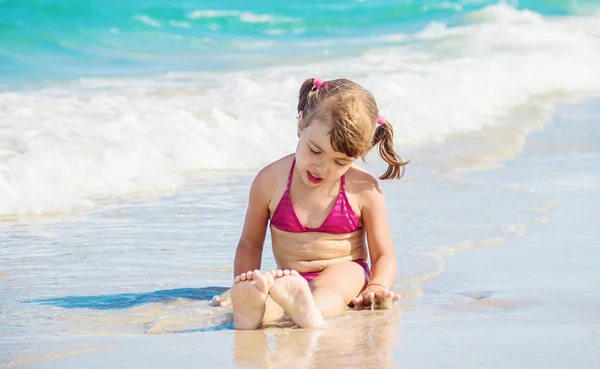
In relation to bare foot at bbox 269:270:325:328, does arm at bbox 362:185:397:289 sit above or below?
above

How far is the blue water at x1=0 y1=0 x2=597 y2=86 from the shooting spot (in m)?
16.6

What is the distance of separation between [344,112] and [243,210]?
6.86 feet

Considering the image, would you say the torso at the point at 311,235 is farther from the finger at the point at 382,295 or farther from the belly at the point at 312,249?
the finger at the point at 382,295

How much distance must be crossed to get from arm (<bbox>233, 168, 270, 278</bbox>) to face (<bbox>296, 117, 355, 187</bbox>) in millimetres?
255

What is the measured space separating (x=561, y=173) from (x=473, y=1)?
2798 centimetres

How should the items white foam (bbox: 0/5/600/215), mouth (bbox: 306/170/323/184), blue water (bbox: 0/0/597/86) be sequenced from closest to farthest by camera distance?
mouth (bbox: 306/170/323/184)
white foam (bbox: 0/5/600/215)
blue water (bbox: 0/0/597/86)

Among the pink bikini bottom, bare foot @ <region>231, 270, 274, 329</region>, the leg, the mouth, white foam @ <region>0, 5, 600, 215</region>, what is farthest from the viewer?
white foam @ <region>0, 5, 600, 215</region>

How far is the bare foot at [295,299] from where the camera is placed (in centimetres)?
321

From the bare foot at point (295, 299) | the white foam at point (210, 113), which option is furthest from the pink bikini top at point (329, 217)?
the white foam at point (210, 113)

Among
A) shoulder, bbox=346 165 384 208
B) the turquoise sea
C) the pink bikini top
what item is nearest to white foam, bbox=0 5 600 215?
the turquoise sea

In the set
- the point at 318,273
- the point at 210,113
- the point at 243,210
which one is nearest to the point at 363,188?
the point at 318,273

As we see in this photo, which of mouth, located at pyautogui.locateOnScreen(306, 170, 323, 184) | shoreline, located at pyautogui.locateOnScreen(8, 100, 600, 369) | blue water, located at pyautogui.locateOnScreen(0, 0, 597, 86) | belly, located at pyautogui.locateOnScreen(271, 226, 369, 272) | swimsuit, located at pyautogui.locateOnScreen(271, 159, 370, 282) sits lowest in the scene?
shoreline, located at pyautogui.locateOnScreen(8, 100, 600, 369)

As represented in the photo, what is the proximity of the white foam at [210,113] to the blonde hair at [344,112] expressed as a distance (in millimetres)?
1434

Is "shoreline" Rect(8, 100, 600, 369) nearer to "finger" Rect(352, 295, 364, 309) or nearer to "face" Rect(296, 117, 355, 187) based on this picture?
"finger" Rect(352, 295, 364, 309)
